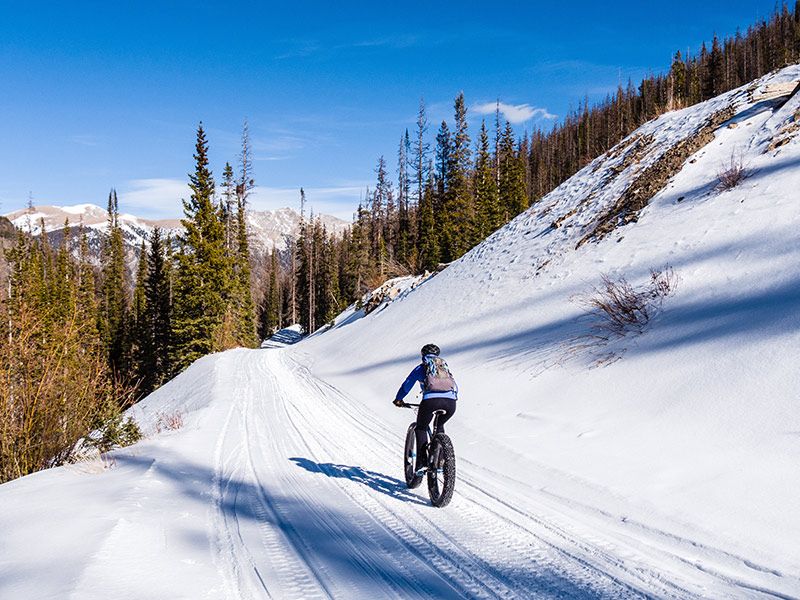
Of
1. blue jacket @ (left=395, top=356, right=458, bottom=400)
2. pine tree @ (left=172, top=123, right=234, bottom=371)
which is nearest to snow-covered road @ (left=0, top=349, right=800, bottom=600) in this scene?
blue jacket @ (left=395, top=356, right=458, bottom=400)

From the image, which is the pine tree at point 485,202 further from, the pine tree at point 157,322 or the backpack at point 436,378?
the backpack at point 436,378

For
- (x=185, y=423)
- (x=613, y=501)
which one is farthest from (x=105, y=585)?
(x=185, y=423)

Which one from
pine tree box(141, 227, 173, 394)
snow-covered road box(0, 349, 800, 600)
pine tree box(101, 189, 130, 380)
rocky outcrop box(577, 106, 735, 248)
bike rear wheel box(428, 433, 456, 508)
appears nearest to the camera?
snow-covered road box(0, 349, 800, 600)

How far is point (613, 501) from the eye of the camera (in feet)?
18.3

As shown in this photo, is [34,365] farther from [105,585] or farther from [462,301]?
[462,301]

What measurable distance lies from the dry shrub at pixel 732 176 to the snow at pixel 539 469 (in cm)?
24

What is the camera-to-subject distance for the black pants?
6.32 m

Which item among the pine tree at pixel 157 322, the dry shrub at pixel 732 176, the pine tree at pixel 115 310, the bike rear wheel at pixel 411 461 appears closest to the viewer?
the bike rear wheel at pixel 411 461

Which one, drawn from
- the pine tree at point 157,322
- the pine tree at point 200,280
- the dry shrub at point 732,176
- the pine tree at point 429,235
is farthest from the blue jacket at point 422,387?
the pine tree at point 429,235

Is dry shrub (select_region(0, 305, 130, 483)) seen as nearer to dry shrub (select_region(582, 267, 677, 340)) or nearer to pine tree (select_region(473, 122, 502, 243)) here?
Result: dry shrub (select_region(582, 267, 677, 340))

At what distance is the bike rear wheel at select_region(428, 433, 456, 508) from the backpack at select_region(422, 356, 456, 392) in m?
0.58

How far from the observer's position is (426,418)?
6402mm

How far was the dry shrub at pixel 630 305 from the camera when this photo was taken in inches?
396

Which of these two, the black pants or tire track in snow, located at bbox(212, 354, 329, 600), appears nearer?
tire track in snow, located at bbox(212, 354, 329, 600)
